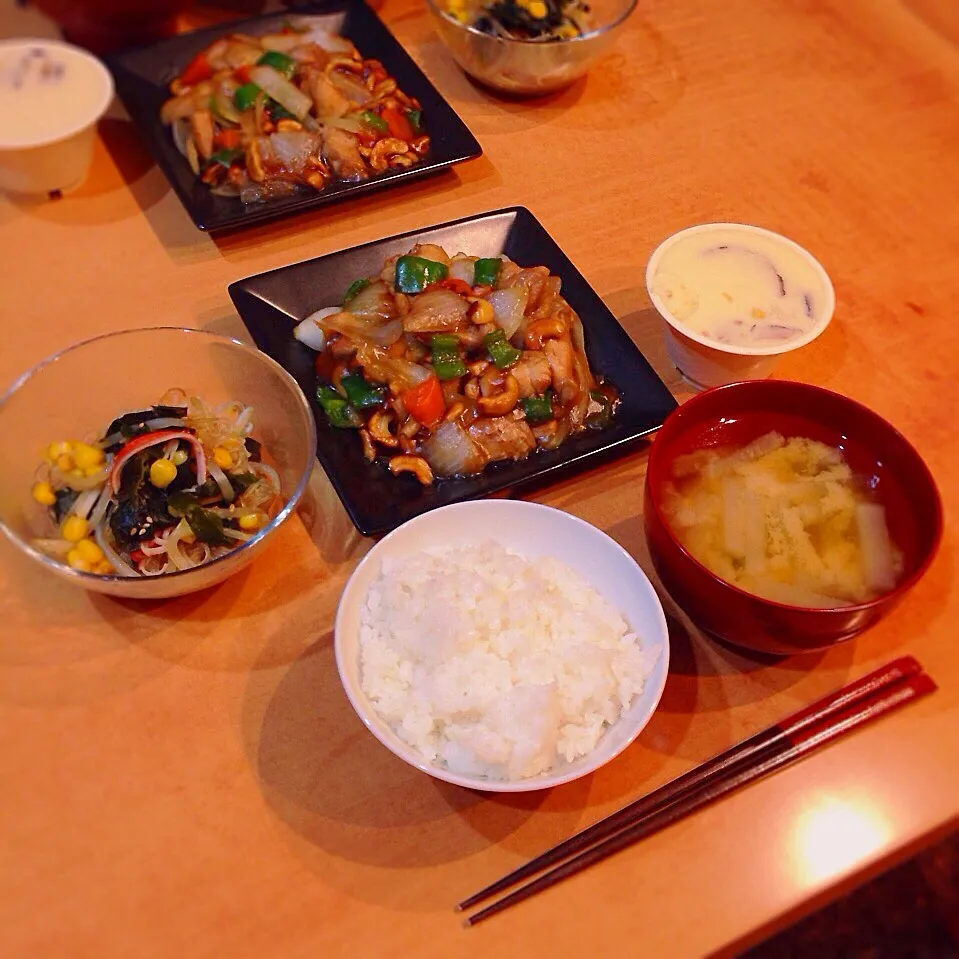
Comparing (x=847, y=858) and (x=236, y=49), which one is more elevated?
(x=236, y=49)

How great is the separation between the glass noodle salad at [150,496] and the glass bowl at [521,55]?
1.29m

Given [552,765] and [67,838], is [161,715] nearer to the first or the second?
[67,838]

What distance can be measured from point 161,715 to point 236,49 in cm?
161

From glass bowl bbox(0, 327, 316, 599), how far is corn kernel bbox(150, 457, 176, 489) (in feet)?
0.56

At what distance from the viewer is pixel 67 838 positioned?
126cm

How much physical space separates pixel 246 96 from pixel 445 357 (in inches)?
35.7

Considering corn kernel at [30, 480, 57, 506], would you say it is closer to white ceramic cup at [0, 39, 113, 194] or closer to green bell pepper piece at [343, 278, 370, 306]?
green bell pepper piece at [343, 278, 370, 306]

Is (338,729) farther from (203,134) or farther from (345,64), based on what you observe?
(345,64)

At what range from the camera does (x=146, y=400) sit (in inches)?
64.7

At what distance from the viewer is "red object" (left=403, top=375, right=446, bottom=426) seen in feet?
5.34

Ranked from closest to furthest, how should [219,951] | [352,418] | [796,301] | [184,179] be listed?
[219,951], [352,418], [796,301], [184,179]

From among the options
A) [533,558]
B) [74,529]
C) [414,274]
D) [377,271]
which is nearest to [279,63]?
[377,271]

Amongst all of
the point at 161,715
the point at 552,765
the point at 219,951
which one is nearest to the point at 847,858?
the point at 552,765

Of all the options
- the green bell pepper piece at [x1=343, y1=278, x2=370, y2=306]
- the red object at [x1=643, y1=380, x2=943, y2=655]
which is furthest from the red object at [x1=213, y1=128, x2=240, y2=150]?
the red object at [x1=643, y1=380, x2=943, y2=655]
